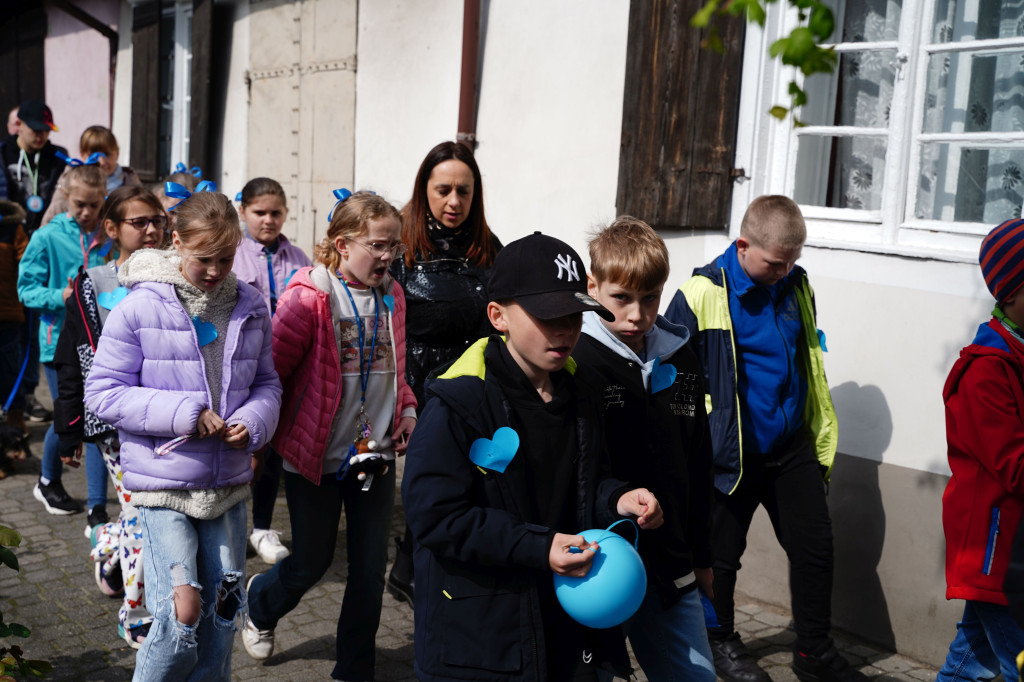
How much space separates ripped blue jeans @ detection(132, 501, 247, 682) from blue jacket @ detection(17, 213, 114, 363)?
3.44 meters

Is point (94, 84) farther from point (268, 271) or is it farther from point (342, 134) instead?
point (268, 271)

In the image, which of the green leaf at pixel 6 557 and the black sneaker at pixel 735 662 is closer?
the green leaf at pixel 6 557

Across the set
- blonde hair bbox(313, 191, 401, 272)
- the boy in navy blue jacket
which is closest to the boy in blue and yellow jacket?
the boy in navy blue jacket

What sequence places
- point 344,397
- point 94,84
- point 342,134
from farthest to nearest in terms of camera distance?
1. point 94,84
2. point 342,134
3. point 344,397

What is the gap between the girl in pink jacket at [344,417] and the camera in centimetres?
399

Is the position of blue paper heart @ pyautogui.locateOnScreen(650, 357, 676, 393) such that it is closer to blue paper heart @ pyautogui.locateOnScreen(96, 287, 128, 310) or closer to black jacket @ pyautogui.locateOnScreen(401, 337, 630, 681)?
black jacket @ pyautogui.locateOnScreen(401, 337, 630, 681)

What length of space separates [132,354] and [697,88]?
329cm

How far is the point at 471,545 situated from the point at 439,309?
2233 mm

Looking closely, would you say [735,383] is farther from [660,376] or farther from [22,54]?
[22,54]

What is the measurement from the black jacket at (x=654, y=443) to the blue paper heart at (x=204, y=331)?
1.28 metres

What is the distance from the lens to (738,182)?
553 cm

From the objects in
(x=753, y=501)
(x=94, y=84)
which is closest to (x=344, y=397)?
(x=753, y=501)

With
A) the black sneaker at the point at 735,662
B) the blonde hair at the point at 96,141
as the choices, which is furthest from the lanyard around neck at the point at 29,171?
the black sneaker at the point at 735,662

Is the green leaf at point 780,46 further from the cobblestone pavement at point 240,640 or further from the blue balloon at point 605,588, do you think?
the cobblestone pavement at point 240,640
